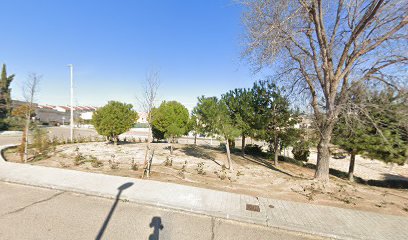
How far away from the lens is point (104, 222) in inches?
187

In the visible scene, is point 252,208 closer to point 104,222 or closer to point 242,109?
point 104,222

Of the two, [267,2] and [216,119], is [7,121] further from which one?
[267,2]

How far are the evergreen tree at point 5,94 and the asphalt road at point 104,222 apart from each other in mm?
37327

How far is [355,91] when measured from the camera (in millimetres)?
8188

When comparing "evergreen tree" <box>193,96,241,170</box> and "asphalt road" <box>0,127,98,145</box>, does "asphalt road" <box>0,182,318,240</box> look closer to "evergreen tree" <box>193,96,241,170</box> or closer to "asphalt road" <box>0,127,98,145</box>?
"evergreen tree" <box>193,96,241,170</box>

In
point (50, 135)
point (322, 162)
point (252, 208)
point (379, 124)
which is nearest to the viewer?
point (252, 208)

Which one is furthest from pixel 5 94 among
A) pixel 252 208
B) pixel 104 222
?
pixel 252 208

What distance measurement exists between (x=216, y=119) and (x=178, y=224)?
594 cm

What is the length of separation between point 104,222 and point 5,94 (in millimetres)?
42326

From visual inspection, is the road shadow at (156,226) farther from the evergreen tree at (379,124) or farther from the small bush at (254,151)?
the small bush at (254,151)

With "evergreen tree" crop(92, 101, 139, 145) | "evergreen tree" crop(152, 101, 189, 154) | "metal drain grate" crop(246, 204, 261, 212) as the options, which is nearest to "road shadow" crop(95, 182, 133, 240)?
"metal drain grate" crop(246, 204, 261, 212)

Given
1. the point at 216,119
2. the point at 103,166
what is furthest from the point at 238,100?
the point at 103,166

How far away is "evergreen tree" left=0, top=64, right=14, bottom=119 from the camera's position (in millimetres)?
32250

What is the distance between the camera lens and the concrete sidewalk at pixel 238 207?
4.98 meters
